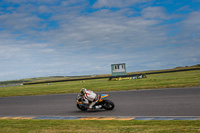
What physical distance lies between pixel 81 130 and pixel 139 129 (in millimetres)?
1759

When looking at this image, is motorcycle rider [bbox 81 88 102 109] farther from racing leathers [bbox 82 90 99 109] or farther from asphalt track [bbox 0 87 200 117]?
asphalt track [bbox 0 87 200 117]

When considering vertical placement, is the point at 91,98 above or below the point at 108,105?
above

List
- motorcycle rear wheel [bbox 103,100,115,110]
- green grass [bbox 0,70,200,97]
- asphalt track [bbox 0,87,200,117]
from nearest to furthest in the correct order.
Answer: asphalt track [bbox 0,87,200,117] → motorcycle rear wheel [bbox 103,100,115,110] → green grass [bbox 0,70,200,97]

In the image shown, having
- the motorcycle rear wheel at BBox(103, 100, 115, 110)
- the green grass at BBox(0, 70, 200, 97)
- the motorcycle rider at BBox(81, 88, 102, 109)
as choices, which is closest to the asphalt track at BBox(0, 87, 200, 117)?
the motorcycle rear wheel at BBox(103, 100, 115, 110)

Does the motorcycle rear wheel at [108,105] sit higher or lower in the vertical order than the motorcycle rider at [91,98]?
lower

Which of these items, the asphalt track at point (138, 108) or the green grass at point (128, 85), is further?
the green grass at point (128, 85)

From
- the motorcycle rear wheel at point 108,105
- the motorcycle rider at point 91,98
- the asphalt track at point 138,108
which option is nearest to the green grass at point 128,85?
the asphalt track at point 138,108

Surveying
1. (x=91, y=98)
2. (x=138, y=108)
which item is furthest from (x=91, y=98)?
(x=138, y=108)

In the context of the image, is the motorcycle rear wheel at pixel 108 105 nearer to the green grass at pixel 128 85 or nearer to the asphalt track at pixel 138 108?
the asphalt track at pixel 138 108

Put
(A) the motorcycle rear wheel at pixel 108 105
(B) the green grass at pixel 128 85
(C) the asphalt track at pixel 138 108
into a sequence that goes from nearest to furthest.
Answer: (C) the asphalt track at pixel 138 108, (A) the motorcycle rear wheel at pixel 108 105, (B) the green grass at pixel 128 85

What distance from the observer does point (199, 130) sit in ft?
19.9

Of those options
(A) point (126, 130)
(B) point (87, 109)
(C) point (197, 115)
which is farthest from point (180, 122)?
(B) point (87, 109)

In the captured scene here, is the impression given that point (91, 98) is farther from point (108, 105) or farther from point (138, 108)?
point (138, 108)

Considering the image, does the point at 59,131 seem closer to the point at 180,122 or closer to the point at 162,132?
the point at 162,132
